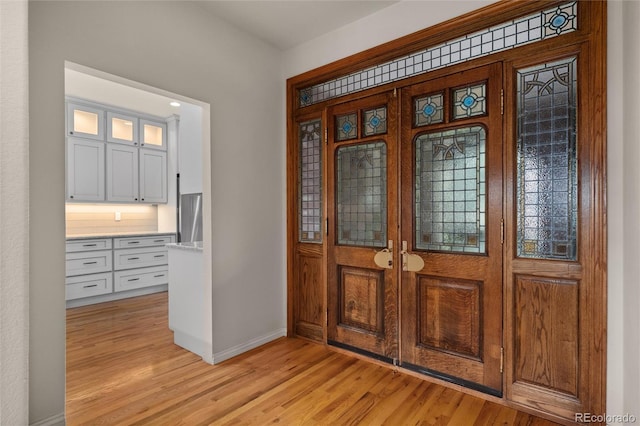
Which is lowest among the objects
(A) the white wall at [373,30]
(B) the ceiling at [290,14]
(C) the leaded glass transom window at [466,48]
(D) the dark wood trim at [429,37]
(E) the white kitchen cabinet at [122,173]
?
(E) the white kitchen cabinet at [122,173]

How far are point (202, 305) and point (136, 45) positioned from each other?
7.05ft

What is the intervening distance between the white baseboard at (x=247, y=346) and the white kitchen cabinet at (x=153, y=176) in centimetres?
374

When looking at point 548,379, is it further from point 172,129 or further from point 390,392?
point 172,129

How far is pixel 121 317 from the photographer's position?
416cm

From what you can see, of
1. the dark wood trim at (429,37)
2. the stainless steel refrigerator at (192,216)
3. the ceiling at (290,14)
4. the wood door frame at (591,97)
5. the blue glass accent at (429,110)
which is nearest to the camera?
the wood door frame at (591,97)

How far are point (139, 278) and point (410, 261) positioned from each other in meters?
4.54

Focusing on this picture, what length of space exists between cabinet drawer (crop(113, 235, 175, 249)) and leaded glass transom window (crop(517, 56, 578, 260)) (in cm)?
528

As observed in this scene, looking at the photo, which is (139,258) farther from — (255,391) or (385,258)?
(385,258)

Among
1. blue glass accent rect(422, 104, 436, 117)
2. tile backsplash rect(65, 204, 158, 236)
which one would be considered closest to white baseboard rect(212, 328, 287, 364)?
blue glass accent rect(422, 104, 436, 117)

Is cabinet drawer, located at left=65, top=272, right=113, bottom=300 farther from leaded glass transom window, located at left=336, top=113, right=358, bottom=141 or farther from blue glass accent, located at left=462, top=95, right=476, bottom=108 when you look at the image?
blue glass accent, located at left=462, top=95, right=476, bottom=108

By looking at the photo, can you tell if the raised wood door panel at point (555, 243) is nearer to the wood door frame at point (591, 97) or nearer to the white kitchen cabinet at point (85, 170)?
the wood door frame at point (591, 97)

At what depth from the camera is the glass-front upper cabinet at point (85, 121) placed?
480 centimetres

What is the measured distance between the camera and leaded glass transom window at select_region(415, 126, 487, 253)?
234cm

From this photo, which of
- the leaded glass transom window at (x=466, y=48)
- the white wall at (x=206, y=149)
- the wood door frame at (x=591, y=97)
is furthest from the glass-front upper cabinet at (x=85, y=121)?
the wood door frame at (x=591, y=97)
